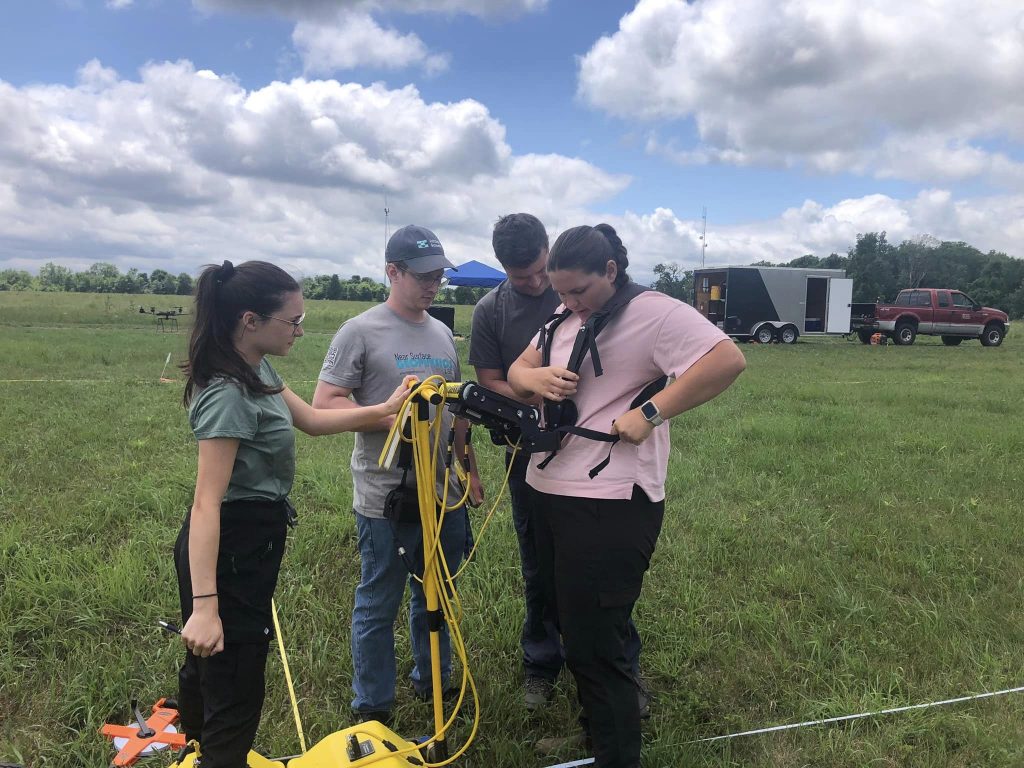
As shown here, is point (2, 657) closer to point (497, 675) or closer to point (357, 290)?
point (497, 675)

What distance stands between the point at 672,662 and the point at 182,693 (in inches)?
90.9

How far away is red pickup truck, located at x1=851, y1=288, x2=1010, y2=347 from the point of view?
75.6 feet

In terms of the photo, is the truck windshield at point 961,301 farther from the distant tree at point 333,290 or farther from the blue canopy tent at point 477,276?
the distant tree at point 333,290

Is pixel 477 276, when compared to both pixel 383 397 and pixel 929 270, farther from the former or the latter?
pixel 929 270

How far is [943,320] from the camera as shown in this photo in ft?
75.8

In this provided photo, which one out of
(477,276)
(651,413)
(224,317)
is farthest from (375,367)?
(477,276)

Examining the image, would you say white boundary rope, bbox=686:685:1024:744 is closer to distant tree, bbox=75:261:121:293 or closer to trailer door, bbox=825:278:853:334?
trailer door, bbox=825:278:853:334

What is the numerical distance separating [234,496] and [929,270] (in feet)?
268

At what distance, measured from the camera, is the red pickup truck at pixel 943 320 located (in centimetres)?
2305

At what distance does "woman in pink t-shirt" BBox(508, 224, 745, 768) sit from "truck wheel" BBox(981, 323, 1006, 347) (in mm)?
26588

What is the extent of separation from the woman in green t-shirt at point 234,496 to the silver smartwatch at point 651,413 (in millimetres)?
1140

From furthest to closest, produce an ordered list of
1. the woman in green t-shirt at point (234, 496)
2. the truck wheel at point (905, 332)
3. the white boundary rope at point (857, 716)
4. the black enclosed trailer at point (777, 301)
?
1. the black enclosed trailer at point (777, 301)
2. the truck wheel at point (905, 332)
3. the white boundary rope at point (857, 716)
4. the woman in green t-shirt at point (234, 496)

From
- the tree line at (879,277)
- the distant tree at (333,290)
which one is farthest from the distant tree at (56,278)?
the distant tree at (333,290)

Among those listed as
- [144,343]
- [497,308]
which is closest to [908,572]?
[497,308]
